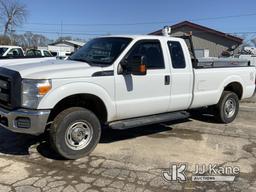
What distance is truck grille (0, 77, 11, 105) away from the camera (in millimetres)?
5027

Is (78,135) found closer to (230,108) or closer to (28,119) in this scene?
(28,119)

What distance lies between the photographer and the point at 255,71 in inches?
333

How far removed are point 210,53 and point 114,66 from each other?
1211 inches

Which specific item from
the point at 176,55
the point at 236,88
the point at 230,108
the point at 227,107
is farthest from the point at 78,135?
the point at 236,88

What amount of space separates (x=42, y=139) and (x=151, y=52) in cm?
266

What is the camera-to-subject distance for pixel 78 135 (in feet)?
17.3

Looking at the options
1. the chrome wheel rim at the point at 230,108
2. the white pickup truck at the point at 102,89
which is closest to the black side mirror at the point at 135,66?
the white pickup truck at the point at 102,89

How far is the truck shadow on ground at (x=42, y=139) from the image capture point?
565cm

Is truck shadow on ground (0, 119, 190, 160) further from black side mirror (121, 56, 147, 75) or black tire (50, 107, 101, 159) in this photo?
black side mirror (121, 56, 147, 75)

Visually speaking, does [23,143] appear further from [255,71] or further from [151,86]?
[255,71]

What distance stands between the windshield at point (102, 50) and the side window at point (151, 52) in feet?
0.74

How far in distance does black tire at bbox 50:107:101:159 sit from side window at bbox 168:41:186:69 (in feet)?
6.73

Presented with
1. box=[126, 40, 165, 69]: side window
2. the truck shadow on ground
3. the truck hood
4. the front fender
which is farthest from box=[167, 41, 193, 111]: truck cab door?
the truck hood

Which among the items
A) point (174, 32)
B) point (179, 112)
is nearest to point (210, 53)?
point (174, 32)
